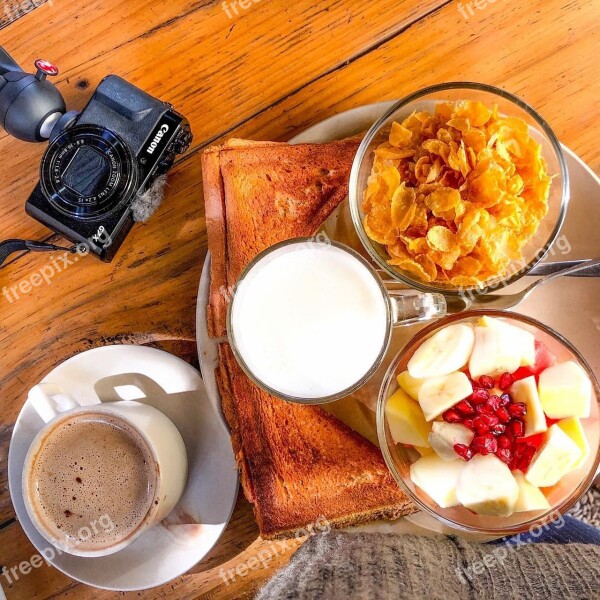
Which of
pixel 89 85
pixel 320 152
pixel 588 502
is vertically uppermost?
pixel 89 85

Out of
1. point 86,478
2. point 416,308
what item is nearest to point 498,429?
point 416,308

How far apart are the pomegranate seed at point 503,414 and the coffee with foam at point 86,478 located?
0.61 meters

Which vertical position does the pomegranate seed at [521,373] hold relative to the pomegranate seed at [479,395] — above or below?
below

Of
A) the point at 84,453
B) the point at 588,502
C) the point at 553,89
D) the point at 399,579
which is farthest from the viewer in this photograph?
the point at 588,502

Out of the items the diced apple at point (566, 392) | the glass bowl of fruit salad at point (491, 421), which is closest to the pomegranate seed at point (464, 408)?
the glass bowl of fruit salad at point (491, 421)

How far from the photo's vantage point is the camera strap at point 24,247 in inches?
53.7

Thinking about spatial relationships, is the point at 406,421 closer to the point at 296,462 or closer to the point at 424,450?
the point at 424,450

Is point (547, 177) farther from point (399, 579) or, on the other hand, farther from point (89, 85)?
point (89, 85)

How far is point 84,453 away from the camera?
124 centimetres

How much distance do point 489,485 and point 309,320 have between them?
0.39 m

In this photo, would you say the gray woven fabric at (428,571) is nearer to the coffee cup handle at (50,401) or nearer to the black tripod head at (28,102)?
the coffee cup handle at (50,401)

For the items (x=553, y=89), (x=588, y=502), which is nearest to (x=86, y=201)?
(x=553, y=89)

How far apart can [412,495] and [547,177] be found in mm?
576

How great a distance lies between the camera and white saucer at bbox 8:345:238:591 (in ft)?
4.28
